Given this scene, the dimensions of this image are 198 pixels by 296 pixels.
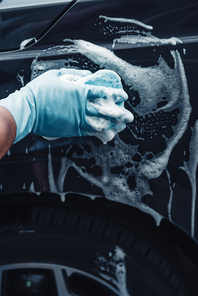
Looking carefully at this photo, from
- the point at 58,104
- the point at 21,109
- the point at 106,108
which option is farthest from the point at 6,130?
the point at 106,108

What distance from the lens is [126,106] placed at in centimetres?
106

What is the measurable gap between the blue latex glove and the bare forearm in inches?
3.7

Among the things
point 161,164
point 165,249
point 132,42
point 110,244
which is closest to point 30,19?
point 132,42

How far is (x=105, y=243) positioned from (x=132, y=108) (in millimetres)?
545

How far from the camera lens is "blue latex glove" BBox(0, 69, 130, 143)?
40.8 inches

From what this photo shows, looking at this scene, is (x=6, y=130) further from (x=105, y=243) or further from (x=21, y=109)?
(x=105, y=243)

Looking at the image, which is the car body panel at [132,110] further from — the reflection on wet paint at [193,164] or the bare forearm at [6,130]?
the bare forearm at [6,130]

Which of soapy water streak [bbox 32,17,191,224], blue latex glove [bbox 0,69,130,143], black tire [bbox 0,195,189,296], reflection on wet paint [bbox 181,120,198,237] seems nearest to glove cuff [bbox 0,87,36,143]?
blue latex glove [bbox 0,69,130,143]

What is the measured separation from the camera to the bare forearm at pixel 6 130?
85 centimetres

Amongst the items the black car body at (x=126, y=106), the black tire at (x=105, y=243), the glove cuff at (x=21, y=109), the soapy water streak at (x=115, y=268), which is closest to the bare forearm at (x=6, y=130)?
the glove cuff at (x=21, y=109)

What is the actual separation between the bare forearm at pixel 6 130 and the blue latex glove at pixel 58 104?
0.09m

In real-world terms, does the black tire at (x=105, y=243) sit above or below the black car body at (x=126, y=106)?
below

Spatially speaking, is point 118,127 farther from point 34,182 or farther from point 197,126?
point 34,182

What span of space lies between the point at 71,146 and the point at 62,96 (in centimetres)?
19
